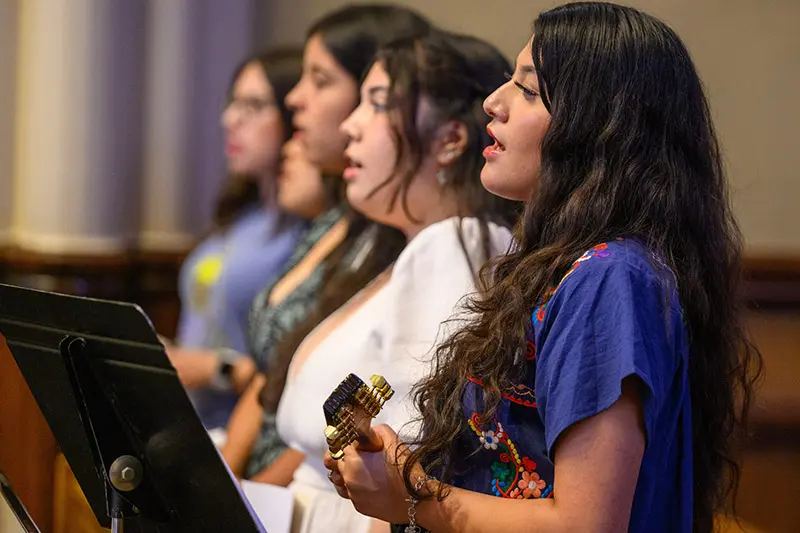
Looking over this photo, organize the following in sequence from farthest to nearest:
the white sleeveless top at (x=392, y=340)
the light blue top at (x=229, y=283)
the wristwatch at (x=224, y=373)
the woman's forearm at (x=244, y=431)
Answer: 1. the light blue top at (x=229, y=283)
2. the wristwatch at (x=224, y=373)
3. the woman's forearm at (x=244, y=431)
4. the white sleeveless top at (x=392, y=340)

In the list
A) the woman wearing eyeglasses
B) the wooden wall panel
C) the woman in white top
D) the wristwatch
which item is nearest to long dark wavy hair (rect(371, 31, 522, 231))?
the woman in white top

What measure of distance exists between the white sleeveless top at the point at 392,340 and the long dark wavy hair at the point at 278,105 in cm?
145

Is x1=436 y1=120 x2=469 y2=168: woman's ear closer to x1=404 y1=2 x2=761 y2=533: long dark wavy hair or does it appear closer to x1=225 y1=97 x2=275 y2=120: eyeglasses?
x1=404 y1=2 x2=761 y2=533: long dark wavy hair

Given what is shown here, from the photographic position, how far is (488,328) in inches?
58.7

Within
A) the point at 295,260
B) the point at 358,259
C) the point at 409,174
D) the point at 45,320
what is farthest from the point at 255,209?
the point at 45,320

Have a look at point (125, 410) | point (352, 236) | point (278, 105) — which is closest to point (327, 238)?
point (352, 236)

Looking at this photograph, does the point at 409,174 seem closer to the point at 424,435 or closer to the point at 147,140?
the point at 424,435

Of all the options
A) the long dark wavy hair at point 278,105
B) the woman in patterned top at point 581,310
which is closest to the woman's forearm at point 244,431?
the long dark wavy hair at point 278,105

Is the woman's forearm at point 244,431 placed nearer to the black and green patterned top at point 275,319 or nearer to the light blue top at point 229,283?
the black and green patterned top at point 275,319

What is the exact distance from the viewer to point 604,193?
1461 mm

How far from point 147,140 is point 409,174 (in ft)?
8.13

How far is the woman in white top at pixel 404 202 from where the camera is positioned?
6.50 feet

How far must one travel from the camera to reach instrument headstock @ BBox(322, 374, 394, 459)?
4.66 ft

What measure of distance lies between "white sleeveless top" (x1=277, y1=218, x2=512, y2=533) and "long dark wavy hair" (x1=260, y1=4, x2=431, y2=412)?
0.29 meters
